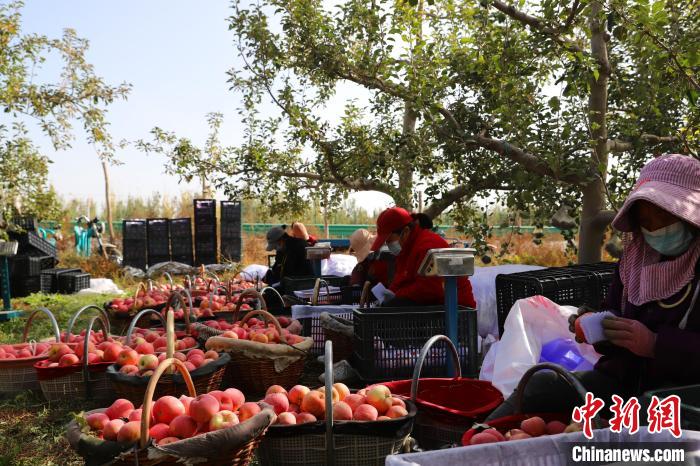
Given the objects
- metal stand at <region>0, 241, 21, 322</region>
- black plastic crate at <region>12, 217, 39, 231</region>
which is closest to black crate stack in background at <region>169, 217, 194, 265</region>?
black plastic crate at <region>12, 217, 39, 231</region>

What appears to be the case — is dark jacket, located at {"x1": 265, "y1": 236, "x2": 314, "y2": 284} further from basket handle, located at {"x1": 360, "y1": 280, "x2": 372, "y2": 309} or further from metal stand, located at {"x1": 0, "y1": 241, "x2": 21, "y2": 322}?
metal stand, located at {"x1": 0, "y1": 241, "x2": 21, "y2": 322}

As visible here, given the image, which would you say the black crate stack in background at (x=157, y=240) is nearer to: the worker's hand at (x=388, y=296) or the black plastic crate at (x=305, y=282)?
the black plastic crate at (x=305, y=282)

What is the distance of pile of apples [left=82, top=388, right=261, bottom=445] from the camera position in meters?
2.44

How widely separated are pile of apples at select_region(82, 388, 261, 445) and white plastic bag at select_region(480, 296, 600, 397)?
1.62m

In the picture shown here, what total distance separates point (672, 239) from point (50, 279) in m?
12.2

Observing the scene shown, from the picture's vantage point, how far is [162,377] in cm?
377

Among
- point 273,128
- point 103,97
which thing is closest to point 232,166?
point 273,128

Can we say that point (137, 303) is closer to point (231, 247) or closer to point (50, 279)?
point (50, 279)

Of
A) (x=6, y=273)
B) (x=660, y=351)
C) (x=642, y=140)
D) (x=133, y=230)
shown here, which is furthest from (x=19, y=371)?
(x=133, y=230)

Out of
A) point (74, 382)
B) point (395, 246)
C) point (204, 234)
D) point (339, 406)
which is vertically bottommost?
point (74, 382)

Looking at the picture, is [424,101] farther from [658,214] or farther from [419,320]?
[658,214]

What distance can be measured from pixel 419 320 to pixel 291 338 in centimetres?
101

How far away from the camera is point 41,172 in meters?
10.4

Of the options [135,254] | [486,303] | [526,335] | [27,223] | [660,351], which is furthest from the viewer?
[135,254]
